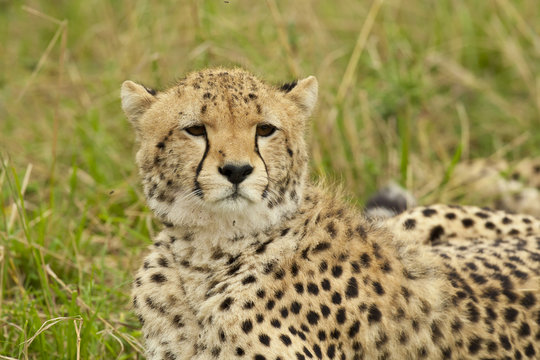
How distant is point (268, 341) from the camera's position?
8.50 feet

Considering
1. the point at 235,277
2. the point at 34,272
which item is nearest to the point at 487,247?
the point at 235,277

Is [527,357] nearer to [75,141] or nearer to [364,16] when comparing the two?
[75,141]

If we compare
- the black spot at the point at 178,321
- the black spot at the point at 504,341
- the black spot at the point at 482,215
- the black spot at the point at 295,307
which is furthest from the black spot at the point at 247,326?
the black spot at the point at 482,215

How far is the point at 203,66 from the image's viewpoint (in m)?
4.54

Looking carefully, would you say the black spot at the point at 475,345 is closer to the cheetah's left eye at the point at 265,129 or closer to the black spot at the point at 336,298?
the black spot at the point at 336,298

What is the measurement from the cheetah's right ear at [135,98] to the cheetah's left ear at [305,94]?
18.8 inches

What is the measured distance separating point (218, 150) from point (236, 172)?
97 mm

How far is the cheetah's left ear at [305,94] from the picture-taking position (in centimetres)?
299

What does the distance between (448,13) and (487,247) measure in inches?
113

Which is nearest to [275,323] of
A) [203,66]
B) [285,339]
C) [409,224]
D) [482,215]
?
[285,339]

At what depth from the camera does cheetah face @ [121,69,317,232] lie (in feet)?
8.42

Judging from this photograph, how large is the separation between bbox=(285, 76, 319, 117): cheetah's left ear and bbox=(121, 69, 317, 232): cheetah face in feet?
0.23

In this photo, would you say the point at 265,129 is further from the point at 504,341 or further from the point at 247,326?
the point at 504,341

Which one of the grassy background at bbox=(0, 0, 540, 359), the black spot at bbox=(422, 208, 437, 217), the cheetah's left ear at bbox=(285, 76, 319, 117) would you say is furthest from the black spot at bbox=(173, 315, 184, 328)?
the black spot at bbox=(422, 208, 437, 217)
